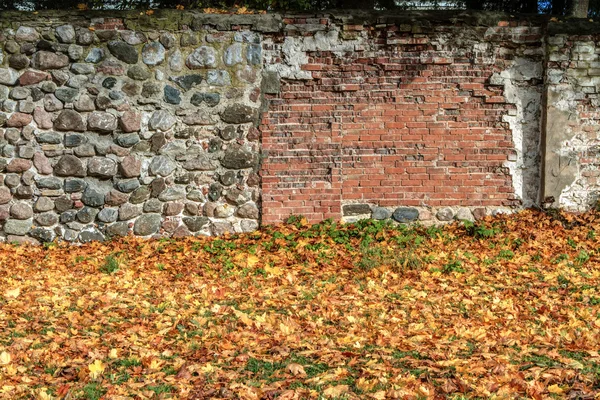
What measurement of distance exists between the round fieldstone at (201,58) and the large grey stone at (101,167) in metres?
1.48

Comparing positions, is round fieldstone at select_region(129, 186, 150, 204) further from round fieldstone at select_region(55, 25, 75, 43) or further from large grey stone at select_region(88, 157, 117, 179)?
round fieldstone at select_region(55, 25, 75, 43)

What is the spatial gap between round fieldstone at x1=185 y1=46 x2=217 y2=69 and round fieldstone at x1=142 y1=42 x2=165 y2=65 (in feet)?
1.04

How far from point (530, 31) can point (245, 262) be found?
434cm

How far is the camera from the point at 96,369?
395 cm

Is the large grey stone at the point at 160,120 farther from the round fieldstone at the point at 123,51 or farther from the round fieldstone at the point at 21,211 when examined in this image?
the round fieldstone at the point at 21,211

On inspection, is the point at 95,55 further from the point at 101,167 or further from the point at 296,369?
the point at 296,369

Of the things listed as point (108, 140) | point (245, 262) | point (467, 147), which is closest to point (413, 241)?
point (467, 147)

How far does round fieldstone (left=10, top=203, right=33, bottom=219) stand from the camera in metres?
7.75

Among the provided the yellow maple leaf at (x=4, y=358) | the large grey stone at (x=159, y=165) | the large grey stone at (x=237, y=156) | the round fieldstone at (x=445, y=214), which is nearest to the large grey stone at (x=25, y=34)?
the large grey stone at (x=159, y=165)

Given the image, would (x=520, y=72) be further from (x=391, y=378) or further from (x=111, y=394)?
(x=111, y=394)

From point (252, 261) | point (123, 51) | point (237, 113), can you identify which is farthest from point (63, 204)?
point (252, 261)

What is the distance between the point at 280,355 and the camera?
4195 mm

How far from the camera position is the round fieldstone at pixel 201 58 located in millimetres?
7750

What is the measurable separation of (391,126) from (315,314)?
3.34m
